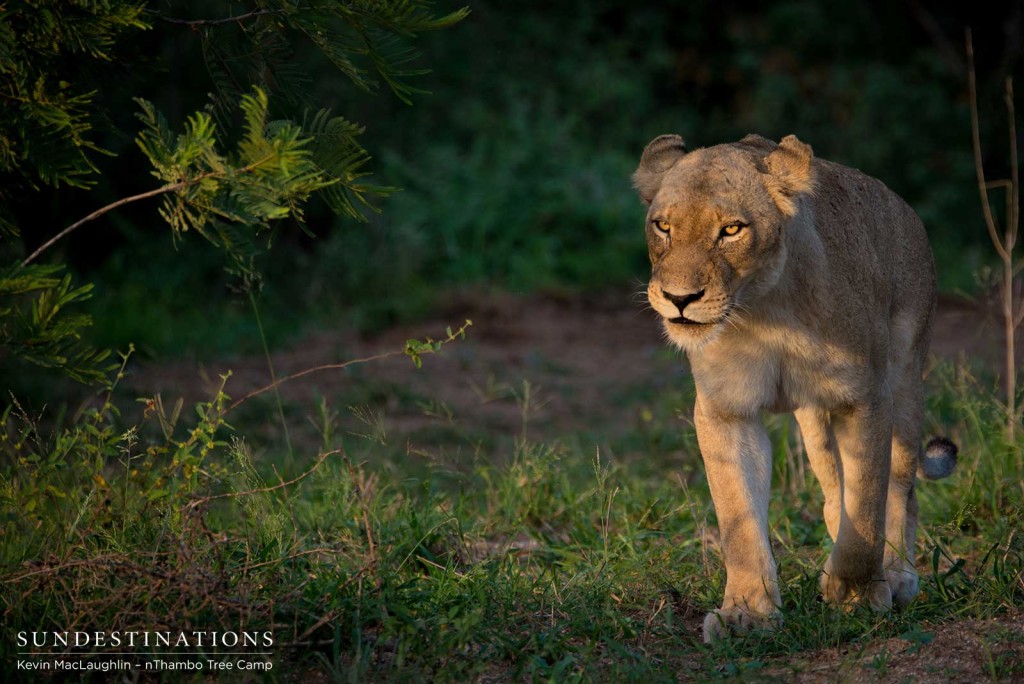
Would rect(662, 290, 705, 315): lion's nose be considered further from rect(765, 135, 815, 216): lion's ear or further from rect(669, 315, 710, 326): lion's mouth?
rect(765, 135, 815, 216): lion's ear

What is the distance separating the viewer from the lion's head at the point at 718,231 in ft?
13.0

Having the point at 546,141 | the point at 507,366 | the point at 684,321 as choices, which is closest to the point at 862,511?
the point at 684,321

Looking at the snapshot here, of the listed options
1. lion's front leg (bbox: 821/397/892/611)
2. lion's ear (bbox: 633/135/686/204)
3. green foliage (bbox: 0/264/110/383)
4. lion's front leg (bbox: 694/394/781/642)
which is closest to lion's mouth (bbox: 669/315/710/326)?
lion's front leg (bbox: 694/394/781/642)

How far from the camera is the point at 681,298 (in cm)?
392

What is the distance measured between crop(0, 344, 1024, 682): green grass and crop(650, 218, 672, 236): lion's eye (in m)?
0.91

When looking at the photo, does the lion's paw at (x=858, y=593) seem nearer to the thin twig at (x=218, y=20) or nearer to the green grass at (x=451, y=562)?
the green grass at (x=451, y=562)

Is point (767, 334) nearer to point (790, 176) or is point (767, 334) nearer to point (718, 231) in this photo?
point (718, 231)

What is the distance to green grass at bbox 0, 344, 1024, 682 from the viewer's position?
3.59 metres

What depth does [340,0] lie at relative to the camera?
3887 millimetres

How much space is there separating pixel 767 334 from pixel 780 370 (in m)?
0.13

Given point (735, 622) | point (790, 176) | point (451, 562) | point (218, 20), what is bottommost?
point (735, 622)

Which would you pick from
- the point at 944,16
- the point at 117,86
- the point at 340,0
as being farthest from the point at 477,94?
the point at 340,0

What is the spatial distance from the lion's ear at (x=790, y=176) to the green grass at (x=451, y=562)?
1.11 m

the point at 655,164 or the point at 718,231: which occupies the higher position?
the point at 655,164
